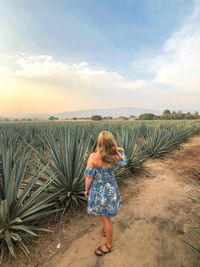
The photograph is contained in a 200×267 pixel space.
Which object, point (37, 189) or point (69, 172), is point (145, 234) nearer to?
point (69, 172)

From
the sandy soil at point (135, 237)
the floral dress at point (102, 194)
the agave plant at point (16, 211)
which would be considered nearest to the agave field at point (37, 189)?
the agave plant at point (16, 211)

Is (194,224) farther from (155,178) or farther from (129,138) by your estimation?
(129,138)

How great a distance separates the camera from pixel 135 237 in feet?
8.22

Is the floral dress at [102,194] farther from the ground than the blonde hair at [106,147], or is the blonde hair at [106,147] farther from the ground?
the blonde hair at [106,147]

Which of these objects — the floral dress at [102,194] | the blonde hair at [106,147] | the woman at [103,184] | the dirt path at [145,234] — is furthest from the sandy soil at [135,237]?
the blonde hair at [106,147]

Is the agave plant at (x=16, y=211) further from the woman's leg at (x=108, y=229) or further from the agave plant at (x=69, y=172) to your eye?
the woman's leg at (x=108, y=229)

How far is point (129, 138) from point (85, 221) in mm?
Result: 2970

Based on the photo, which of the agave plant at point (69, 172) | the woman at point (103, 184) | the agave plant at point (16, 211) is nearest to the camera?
the agave plant at point (16, 211)

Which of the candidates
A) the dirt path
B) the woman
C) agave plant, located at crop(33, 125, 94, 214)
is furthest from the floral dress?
agave plant, located at crop(33, 125, 94, 214)

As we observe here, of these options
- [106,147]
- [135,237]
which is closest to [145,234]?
[135,237]

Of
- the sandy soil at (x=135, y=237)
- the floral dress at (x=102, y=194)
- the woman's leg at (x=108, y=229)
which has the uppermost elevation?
the floral dress at (x=102, y=194)

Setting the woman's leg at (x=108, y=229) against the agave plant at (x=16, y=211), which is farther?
the woman's leg at (x=108, y=229)

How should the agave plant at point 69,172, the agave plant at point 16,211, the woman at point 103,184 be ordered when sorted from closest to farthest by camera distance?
the agave plant at point 16,211
the woman at point 103,184
the agave plant at point 69,172

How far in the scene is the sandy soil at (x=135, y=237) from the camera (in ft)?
6.97
